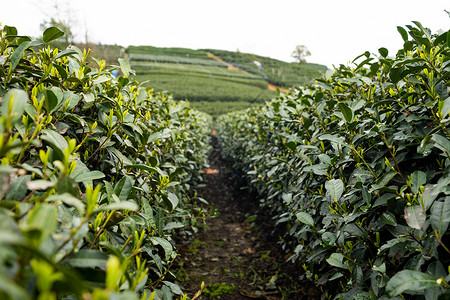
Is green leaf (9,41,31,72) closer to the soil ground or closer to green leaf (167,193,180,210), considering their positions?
green leaf (167,193,180,210)

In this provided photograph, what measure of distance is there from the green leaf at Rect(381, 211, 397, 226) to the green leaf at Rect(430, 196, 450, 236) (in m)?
0.23

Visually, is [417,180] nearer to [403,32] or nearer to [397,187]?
[397,187]

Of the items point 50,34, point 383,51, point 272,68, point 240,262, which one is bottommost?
point 240,262

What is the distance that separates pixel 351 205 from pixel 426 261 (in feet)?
1.81

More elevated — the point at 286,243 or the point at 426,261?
the point at 426,261

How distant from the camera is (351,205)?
5.30 ft

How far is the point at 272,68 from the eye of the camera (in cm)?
4894

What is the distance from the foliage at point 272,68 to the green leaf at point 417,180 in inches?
1400

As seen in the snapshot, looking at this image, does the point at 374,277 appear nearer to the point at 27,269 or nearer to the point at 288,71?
the point at 27,269

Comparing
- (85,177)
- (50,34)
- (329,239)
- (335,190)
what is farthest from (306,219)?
(50,34)

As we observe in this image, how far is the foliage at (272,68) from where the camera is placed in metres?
39.2

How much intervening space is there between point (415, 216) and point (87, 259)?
1.06 metres

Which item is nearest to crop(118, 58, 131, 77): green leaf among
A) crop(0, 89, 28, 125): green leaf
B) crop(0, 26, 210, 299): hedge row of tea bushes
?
crop(0, 26, 210, 299): hedge row of tea bushes

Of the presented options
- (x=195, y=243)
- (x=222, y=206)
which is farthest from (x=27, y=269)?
(x=222, y=206)
